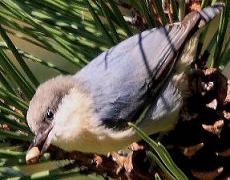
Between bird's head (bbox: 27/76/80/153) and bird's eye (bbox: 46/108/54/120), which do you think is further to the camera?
bird's eye (bbox: 46/108/54/120)

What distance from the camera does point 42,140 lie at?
0.99m

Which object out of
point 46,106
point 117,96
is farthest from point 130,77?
point 46,106

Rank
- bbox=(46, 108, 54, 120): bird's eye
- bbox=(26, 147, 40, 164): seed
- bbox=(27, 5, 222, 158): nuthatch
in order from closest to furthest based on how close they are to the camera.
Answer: bbox=(26, 147, 40, 164): seed → bbox=(27, 5, 222, 158): nuthatch → bbox=(46, 108, 54, 120): bird's eye

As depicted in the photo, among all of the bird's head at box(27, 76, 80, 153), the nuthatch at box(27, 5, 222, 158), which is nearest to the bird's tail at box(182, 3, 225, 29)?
the nuthatch at box(27, 5, 222, 158)

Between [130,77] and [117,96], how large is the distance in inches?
1.8

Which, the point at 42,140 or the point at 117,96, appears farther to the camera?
the point at 117,96

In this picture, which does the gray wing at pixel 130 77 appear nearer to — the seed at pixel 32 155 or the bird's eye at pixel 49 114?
the bird's eye at pixel 49 114

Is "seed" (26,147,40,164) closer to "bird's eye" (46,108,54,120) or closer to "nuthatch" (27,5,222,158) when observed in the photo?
"nuthatch" (27,5,222,158)

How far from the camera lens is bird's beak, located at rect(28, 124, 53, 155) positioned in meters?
0.95

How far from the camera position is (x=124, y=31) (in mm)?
1023

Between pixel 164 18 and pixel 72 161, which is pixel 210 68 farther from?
pixel 72 161

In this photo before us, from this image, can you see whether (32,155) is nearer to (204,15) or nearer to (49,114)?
(49,114)

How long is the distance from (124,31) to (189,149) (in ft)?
0.80

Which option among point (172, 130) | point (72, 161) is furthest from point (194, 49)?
point (72, 161)
